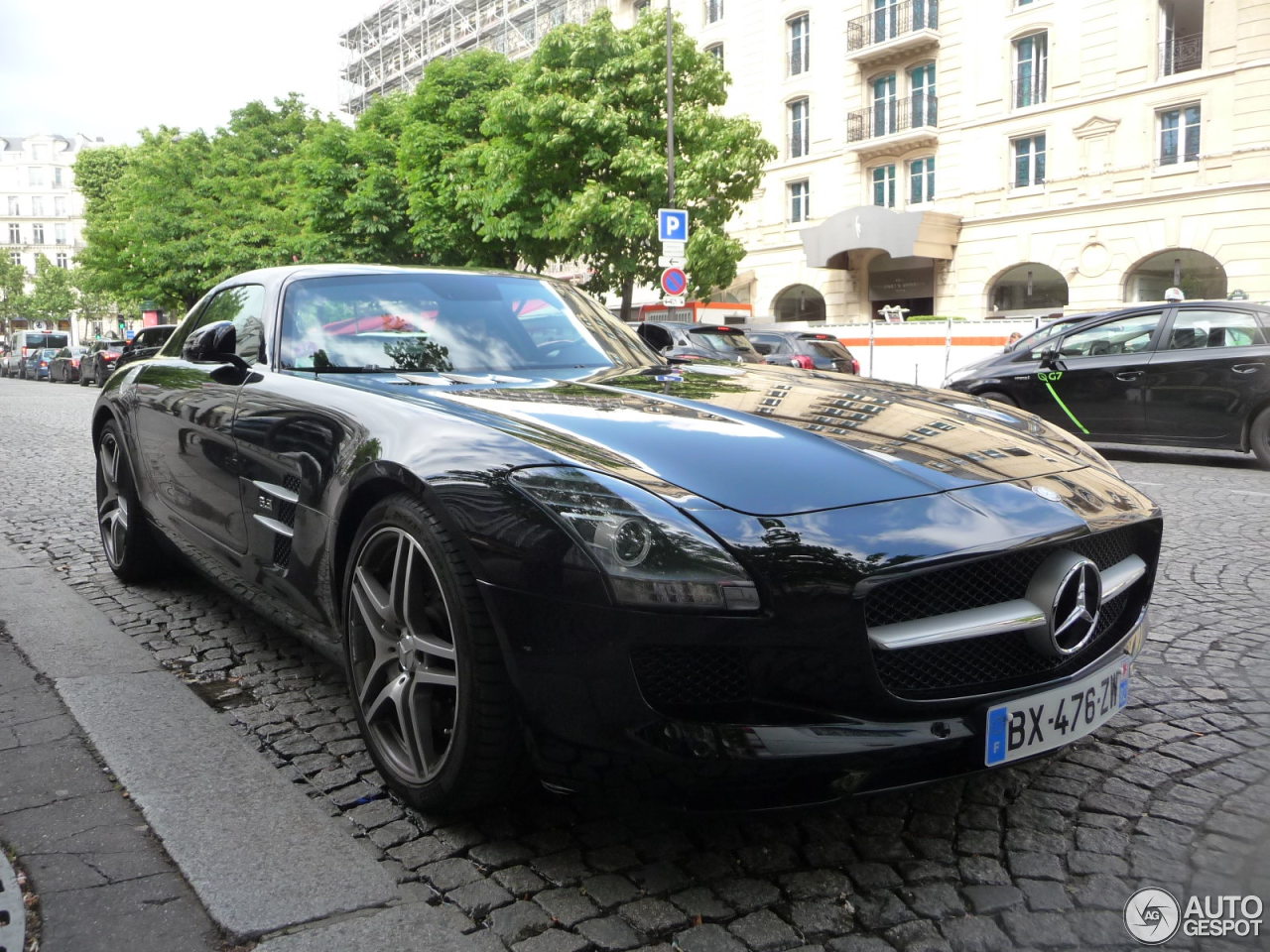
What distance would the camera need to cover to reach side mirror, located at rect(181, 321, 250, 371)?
3650 millimetres

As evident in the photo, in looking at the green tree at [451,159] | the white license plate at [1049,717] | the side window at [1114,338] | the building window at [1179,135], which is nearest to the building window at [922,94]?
the building window at [1179,135]

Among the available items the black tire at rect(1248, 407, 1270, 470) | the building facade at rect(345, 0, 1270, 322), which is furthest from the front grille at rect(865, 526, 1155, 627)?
the building facade at rect(345, 0, 1270, 322)

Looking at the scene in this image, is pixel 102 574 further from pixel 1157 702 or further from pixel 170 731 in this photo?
pixel 1157 702

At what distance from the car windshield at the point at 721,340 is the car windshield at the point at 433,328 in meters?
12.4

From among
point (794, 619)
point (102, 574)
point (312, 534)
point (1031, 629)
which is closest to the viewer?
point (794, 619)

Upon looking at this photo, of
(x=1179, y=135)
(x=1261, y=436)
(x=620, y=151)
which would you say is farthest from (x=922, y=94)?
(x=1261, y=436)

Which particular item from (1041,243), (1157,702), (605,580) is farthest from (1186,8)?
(605,580)

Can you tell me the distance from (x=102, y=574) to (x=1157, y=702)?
4.56m

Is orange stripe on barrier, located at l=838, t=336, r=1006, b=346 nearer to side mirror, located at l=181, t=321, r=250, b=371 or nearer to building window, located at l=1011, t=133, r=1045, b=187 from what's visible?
building window, located at l=1011, t=133, r=1045, b=187

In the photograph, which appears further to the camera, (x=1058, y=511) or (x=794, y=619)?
Result: (x=1058, y=511)

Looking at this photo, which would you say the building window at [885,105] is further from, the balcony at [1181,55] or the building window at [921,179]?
the balcony at [1181,55]

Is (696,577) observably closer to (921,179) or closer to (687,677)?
(687,677)

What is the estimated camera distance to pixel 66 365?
40.0m

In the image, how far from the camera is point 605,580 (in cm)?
207
